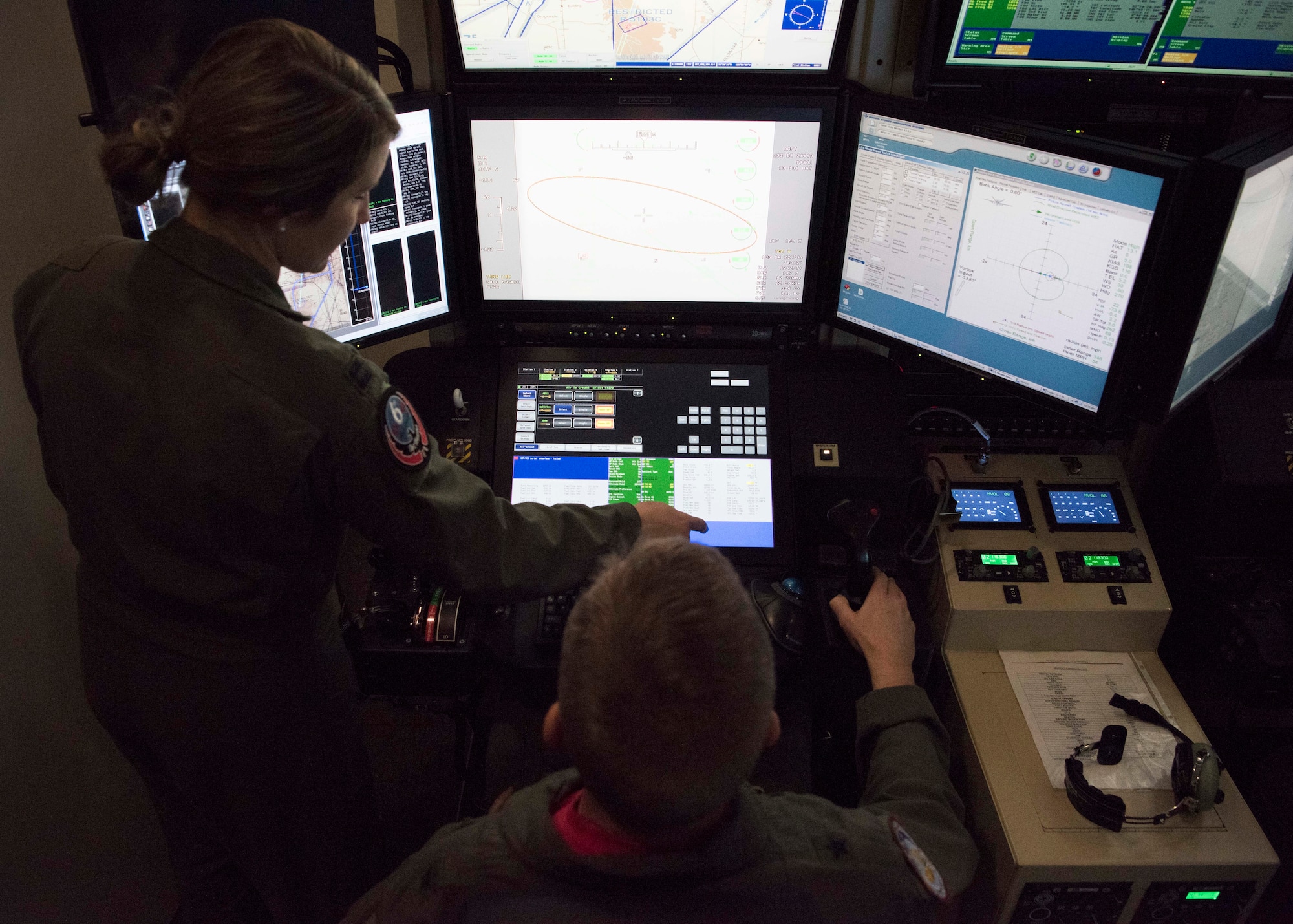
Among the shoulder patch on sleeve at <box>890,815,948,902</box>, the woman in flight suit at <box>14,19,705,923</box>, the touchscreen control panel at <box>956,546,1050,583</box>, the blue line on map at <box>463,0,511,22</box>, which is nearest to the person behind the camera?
the shoulder patch on sleeve at <box>890,815,948,902</box>

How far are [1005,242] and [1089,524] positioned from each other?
58cm

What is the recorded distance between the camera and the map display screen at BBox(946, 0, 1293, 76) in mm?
1507

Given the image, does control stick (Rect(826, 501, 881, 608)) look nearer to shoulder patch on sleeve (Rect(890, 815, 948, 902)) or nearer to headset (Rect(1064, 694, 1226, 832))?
headset (Rect(1064, 694, 1226, 832))

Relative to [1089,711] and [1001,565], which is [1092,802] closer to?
[1089,711]

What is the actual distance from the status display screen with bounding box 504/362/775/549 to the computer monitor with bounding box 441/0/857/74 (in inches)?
21.6

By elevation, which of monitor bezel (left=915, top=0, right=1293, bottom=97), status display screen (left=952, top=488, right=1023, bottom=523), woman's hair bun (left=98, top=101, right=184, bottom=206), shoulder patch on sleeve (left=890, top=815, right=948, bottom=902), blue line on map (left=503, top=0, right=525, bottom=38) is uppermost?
blue line on map (left=503, top=0, right=525, bottom=38)

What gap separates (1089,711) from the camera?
1.55 metres

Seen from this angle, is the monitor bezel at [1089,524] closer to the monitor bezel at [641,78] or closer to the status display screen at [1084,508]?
the status display screen at [1084,508]

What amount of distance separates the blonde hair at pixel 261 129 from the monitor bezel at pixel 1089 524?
136 centimetres

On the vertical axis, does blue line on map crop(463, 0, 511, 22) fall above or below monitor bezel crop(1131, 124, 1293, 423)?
above

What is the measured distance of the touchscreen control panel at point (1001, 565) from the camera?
1660 millimetres

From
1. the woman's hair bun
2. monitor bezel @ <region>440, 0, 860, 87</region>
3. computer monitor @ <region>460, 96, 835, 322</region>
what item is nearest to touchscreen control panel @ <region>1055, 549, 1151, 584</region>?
computer monitor @ <region>460, 96, 835, 322</region>

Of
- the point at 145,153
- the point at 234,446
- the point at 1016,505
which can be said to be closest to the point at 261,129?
the point at 145,153

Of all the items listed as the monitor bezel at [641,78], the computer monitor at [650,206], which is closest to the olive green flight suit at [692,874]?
the computer monitor at [650,206]
